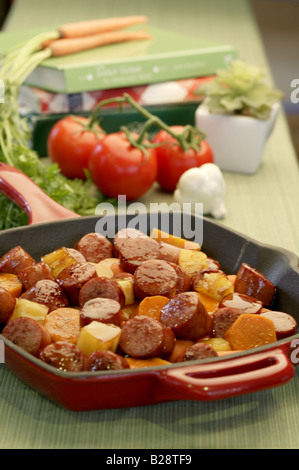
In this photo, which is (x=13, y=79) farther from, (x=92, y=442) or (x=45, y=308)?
(x=92, y=442)

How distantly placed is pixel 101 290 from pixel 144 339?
127 mm

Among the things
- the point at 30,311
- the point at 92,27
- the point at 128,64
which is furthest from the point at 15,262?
the point at 92,27

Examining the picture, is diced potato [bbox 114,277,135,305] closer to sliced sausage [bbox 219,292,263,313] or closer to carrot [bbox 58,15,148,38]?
sliced sausage [bbox 219,292,263,313]

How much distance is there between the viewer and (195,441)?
2.76ft

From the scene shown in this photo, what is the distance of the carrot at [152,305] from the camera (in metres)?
0.96

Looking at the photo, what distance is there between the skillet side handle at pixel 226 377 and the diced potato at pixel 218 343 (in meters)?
0.09

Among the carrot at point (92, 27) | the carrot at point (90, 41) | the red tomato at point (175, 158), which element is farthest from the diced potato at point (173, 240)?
the carrot at point (92, 27)

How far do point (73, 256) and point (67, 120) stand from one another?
70 centimetres

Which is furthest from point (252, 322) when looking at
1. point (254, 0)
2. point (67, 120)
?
point (254, 0)

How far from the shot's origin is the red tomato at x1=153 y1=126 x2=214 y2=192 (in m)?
1.59

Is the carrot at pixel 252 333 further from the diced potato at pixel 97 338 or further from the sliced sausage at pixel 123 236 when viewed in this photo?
the sliced sausage at pixel 123 236

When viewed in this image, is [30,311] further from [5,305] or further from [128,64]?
[128,64]

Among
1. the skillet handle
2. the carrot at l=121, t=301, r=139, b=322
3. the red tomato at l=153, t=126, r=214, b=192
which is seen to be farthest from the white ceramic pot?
the carrot at l=121, t=301, r=139, b=322

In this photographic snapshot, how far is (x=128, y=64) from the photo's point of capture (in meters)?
1.85
